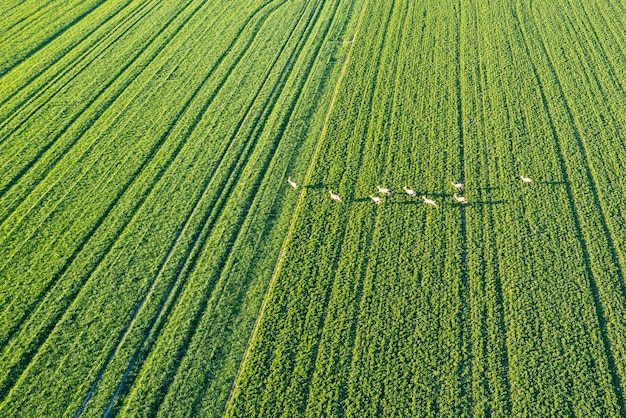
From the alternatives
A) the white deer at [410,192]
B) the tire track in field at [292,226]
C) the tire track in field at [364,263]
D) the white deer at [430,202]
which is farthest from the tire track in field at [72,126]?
the white deer at [430,202]

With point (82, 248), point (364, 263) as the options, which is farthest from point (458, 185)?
point (82, 248)

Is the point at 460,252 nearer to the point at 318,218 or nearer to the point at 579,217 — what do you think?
the point at 579,217

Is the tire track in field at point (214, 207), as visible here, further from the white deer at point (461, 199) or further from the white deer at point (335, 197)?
the white deer at point (461, 199)

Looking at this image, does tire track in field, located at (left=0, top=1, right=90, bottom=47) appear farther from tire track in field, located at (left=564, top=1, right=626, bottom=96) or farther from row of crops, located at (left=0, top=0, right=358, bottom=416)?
tire track in field, located at (left=564, top=1, right=626, bottom=96)

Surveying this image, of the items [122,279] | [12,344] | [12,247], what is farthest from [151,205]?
[12,344]

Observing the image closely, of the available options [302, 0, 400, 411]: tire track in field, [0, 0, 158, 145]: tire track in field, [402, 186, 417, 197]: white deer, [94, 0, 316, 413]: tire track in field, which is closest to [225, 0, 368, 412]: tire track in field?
[302, 0, 400, 411]: tire track in field

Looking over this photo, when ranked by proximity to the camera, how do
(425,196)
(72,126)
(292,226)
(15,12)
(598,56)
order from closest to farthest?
1. (292,226)
2. (425,196)
3. (72,126)
4. (598,56)
5. (15,12)
